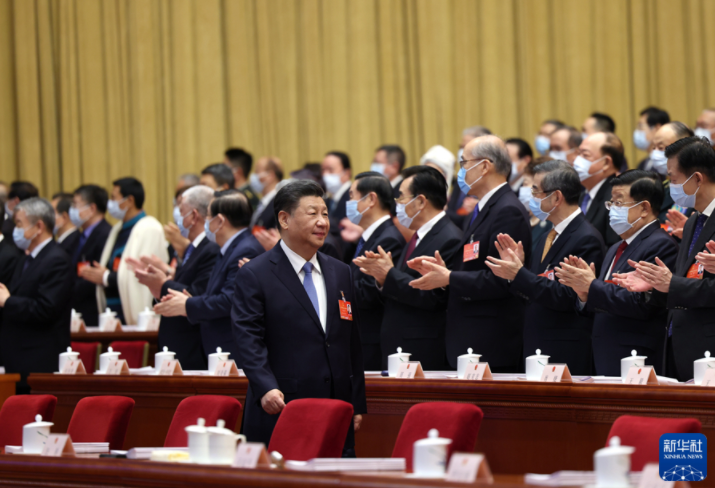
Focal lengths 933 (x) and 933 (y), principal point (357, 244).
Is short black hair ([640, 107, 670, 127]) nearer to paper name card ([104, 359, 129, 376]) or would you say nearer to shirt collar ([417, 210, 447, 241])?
shirt collar ([417, 210, 447, 241])

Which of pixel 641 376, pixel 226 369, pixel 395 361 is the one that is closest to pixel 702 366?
pixel 641 376

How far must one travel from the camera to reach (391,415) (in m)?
4.14

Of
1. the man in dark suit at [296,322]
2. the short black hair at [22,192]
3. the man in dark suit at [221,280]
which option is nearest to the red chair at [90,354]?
the man in dark suit at [221,280]

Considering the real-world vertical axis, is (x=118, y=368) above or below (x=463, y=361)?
below

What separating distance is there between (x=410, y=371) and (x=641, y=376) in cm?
105

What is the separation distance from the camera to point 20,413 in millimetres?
3988

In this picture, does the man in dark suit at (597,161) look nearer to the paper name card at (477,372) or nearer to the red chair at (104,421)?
the paper name card at (477,372)

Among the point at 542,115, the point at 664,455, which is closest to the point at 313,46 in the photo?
the point at 542,115

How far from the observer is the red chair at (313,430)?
3039 mm

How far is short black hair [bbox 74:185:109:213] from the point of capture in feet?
25.7

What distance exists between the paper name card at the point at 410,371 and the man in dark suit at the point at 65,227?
13.6ft

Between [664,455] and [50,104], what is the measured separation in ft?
Answer: 31.9

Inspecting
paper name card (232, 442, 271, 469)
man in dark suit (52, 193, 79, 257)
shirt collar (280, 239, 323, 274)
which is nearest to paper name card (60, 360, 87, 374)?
shirt collar (280, 239, 323, 274)

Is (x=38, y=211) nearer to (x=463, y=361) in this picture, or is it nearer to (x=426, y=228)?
(x=426, y=228)
